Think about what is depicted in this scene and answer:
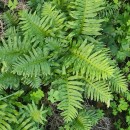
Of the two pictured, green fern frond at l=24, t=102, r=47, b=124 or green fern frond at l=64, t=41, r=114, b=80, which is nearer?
green fern frond at l=64, t=41, r=114, b=80

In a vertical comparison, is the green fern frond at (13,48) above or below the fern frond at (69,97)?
above

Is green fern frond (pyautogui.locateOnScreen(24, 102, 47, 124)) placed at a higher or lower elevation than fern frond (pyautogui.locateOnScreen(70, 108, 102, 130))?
higher

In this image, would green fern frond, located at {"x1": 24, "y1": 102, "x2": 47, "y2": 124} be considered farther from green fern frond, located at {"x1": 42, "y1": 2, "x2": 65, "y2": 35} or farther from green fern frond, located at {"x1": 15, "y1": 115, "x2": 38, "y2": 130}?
green fern frond, located at {"x1": 42, "y1": 2, "x2": 65, "y2": 35}

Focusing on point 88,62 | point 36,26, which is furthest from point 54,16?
point 88,62

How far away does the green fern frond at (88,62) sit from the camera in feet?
13.3

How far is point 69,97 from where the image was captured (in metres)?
4.15

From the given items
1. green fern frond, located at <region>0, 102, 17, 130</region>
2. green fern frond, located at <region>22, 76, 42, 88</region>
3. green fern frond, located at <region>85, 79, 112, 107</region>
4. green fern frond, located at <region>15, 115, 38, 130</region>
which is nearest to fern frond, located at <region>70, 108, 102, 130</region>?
green fern frond, located at <region>85, 79, 112, 107</region>

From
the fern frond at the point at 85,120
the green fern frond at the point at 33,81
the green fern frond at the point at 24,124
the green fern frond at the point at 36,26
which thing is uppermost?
the green fern frond at the point at 36,26

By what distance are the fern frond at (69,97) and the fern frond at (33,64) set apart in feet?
0.91

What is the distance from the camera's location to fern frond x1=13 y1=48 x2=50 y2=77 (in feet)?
13.2

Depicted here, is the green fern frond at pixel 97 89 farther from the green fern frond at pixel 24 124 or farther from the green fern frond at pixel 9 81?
the green fern frond at pixel 9 81

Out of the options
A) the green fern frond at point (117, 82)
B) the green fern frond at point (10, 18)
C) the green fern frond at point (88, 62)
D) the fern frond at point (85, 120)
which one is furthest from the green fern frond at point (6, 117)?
the green fern frond at point (117, 82)

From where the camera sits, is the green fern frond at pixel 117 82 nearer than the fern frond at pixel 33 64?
No

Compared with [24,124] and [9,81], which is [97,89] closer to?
[24,124]
